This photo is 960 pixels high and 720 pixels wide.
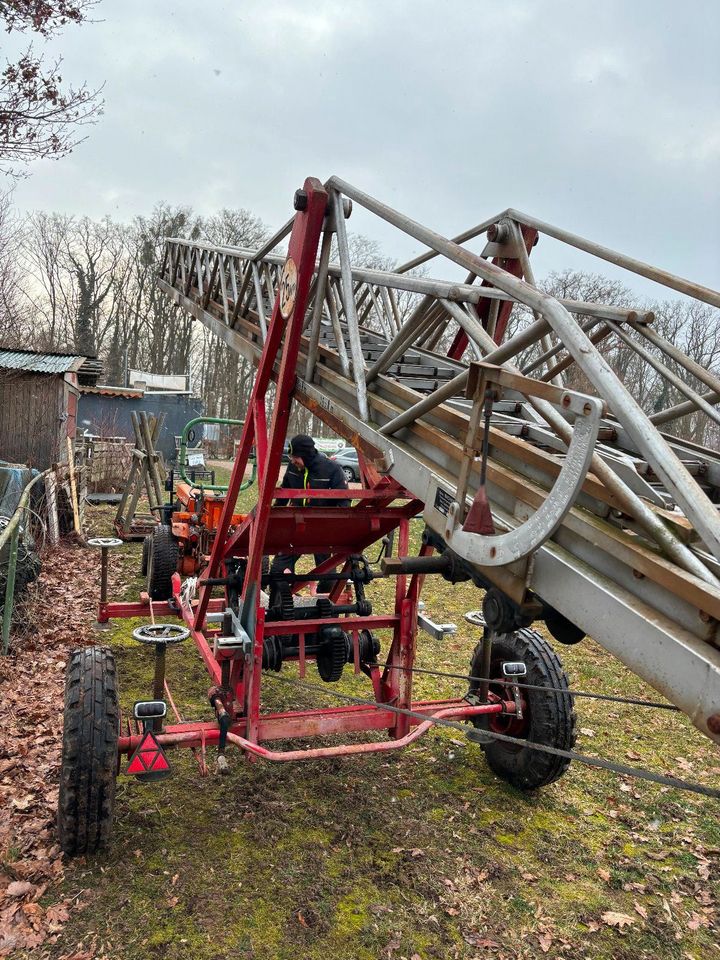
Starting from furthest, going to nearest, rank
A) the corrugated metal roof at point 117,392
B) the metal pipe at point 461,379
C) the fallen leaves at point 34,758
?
1. the corrugated metal roof at point 117,392
2. the fallen leaves at point 34,758
3. the metal pipe at point 461,379

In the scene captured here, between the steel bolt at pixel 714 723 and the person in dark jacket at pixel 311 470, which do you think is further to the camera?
the person in dark jacket at pixel 311 470

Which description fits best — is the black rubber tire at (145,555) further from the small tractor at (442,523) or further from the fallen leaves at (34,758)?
the small tractor at (442,523)

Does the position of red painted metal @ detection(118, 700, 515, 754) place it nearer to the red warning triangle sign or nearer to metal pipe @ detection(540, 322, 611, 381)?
the red warning triangle sign

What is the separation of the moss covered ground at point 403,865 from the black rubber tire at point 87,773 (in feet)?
0.66

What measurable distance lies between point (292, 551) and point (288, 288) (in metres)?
1.89

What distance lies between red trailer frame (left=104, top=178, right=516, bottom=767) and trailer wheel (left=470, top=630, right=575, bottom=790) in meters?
0.20

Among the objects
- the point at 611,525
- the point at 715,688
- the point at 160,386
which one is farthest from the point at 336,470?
the point at 160,386

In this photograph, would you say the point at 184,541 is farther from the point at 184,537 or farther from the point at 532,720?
the point at 532,720

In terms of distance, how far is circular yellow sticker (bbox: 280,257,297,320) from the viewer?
3672mm

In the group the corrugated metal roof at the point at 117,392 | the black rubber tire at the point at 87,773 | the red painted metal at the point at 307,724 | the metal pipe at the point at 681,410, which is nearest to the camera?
the metal pipe at the point at 681,410

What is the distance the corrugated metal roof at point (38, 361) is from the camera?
48.3 feet

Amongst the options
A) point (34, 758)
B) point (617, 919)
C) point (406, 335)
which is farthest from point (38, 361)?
point (617, 919)

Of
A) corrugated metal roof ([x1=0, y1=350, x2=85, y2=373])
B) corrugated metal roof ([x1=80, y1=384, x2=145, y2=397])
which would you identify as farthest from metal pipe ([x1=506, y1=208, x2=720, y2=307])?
corrugated metal roof ([x1=80, y1=384, x2=145, y2=397])

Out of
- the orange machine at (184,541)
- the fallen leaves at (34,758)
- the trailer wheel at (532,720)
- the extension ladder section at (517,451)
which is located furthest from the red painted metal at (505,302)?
the fallen leaves at (34,758)
